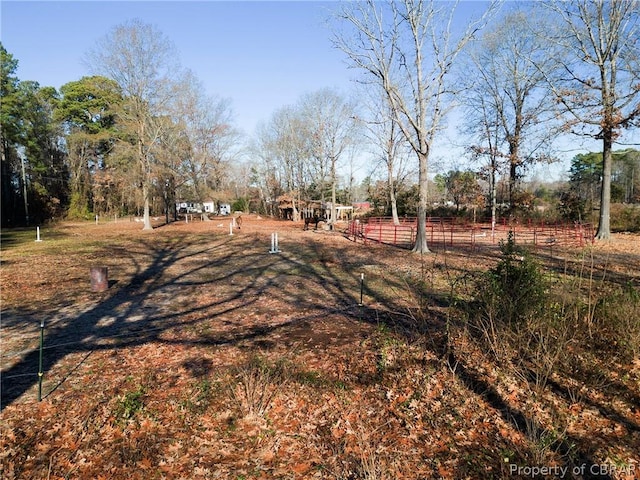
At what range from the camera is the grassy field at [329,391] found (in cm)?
376

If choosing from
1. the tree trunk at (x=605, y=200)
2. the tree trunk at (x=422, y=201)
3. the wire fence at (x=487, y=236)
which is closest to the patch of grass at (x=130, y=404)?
the tree trunk at (x=422, y=201)

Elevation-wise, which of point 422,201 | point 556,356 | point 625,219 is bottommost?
point 556,356

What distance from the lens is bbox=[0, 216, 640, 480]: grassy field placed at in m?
3.76

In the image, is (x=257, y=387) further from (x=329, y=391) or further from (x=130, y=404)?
(x=130, y=404)

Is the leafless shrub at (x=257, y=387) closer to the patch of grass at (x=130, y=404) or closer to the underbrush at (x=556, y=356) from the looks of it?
the patch of grass at (x=130, y=404)

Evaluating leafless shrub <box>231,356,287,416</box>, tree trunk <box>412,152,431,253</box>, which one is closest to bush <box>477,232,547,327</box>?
leafless shrub <box>231,356,287,416</box>

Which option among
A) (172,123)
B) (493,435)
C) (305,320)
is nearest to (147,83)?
(172,123)

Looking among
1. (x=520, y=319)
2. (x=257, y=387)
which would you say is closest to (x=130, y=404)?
(x=257, y=387)

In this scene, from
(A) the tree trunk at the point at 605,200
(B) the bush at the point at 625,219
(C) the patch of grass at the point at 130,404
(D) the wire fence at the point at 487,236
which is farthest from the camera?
(B) the bush at the point at 625,219

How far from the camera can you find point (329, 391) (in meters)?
5.11

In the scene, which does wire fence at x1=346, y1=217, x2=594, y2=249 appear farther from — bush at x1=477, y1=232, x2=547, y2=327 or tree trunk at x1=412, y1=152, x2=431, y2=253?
bush at x1=477, y1=232, x2=547, y2=327

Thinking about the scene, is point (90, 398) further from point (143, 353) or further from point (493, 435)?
point (493, 435)

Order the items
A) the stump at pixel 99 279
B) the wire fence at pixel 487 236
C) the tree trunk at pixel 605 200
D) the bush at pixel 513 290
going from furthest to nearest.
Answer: the tree trunk at pixel 605 200 → the wire fence at pixel 487 236 → the stump at pixel 99 279 → the bush at pixel 513 290

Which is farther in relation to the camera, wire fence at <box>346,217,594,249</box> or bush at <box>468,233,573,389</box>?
wire fence at <box>346,217,594,249</box>
